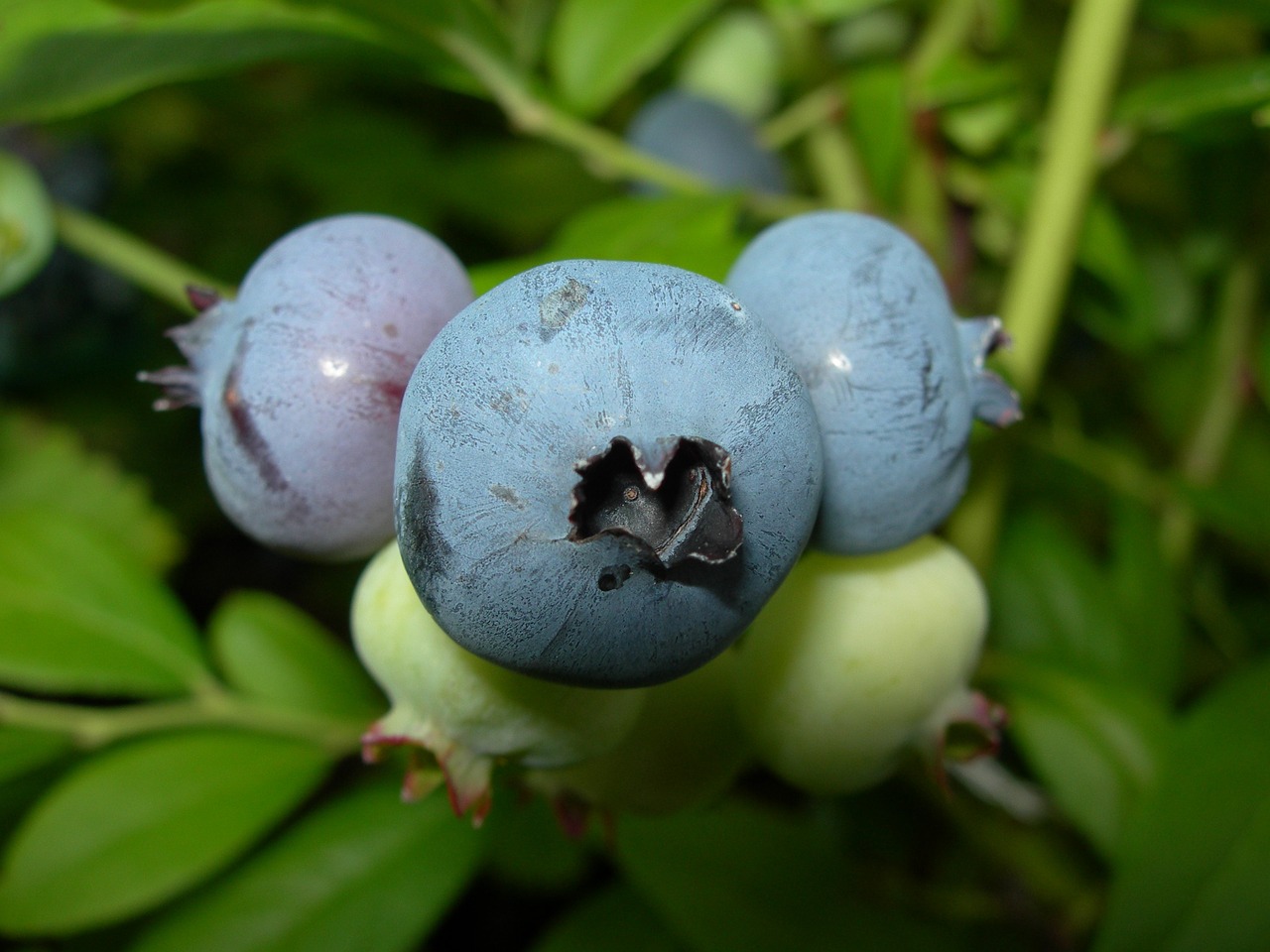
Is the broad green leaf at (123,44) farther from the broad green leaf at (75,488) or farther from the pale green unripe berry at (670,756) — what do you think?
the broad green leaf at (75,488)

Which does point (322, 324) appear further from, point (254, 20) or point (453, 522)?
point (254, 20)

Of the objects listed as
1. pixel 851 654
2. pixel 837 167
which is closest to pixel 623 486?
pixel 851 654

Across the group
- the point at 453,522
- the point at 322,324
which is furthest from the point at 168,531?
the point at 453,522

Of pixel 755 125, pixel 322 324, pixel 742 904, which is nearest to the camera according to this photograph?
pixel 322 324

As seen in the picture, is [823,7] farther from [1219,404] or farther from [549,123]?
[1219,404]

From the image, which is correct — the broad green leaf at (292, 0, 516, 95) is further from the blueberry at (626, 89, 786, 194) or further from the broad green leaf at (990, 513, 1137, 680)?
the broad green leaf at (990, 513, 1137, 680)

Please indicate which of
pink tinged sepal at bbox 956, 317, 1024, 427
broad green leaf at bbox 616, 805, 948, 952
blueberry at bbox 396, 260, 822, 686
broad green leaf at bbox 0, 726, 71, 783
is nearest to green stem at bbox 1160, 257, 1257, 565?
broad green leaf at bbox 616, 805, 948, 952

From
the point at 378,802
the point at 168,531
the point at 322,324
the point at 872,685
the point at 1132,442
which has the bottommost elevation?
the point at 168,531
